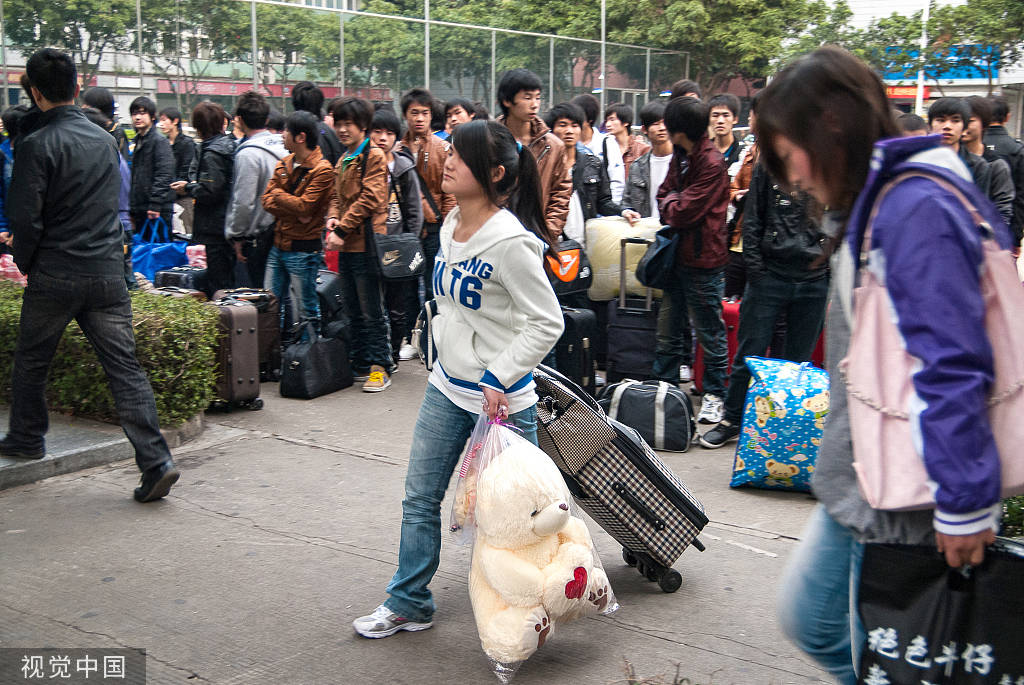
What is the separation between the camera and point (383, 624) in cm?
365

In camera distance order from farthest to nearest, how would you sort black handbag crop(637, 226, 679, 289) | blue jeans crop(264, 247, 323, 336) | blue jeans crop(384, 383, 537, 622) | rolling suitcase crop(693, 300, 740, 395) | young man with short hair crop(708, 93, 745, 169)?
young man with short hair crop(708, 93, 745, 169)
blue jeans crop(264, 247, 323, 336)
rolling suitcase crop(693, 300, 740, 395)
black handbag crop(637, 226, 679, 289)
blue jeans crop(384, 383, 537, 622)

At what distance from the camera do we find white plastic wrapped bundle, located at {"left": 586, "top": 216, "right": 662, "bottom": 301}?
7.38m

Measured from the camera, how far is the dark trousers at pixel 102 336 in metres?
4.87

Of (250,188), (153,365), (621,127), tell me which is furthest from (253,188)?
(621,127)

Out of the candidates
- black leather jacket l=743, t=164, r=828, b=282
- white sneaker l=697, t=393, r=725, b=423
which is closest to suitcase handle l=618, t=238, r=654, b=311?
white sneaker l=697, t=393, r=725, b=423

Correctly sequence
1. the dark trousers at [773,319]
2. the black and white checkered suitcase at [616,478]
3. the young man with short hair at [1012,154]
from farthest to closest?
1. the young man with short hair at [1012,154]
2. the dark trousers at [773,319]
3. the black and white checkered suitcase at [616,478]

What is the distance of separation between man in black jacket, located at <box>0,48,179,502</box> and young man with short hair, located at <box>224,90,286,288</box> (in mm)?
2768

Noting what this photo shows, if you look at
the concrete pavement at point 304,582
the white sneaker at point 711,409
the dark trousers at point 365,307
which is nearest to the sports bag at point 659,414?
the concrete pavement at point 304,582

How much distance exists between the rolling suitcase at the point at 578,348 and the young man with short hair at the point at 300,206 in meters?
1.98

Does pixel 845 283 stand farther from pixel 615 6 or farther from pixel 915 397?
pixel 615 6

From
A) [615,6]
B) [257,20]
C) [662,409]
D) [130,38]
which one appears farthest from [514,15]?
[662,409]

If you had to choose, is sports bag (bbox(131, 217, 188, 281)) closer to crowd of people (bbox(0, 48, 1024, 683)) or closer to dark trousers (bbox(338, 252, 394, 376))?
crowd of people (bbox(0, 48, 1024, 683))

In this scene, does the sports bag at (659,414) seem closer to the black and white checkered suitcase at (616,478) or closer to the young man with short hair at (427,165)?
the black and white checkered suitcase at (616,478)

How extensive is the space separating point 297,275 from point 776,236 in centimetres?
365
